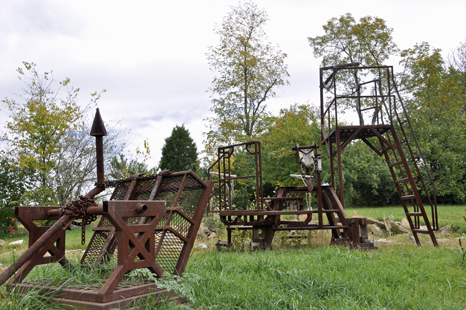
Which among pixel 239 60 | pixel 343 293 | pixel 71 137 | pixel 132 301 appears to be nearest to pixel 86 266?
pixel 132 301

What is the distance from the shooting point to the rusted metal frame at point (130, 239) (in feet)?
10.1

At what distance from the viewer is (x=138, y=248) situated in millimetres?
3326

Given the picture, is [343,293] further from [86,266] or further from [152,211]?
[86,266]

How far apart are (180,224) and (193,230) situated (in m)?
0.15

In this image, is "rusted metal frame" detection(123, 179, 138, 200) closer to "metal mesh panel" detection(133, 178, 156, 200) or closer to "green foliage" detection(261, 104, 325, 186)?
"metal mesh panel" detection(133, 178, 156, 200)

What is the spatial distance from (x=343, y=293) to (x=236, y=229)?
15.4 ft

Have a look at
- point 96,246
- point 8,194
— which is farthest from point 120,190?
point 8,194

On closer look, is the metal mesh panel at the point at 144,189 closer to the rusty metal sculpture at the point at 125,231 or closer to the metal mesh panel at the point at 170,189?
the rusty metal sculpture at the point at 125,231

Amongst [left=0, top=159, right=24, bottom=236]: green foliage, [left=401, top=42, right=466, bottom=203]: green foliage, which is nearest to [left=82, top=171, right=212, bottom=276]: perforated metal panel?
[left=0, top=159, right=24, bottom=236]: green foliage

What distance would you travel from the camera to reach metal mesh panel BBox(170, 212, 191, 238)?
161 inches

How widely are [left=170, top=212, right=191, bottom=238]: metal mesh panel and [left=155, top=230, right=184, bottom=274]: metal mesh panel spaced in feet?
0.27

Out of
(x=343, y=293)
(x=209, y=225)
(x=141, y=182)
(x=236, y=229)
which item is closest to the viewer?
(x=343, y=293)

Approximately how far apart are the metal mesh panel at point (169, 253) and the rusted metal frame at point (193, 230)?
0.06m

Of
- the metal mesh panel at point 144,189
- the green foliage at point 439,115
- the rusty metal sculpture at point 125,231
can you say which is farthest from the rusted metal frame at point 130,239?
the green foliage at point 439,115
